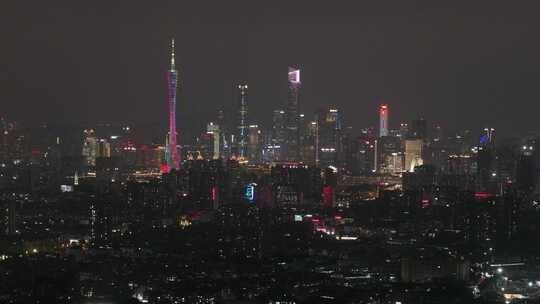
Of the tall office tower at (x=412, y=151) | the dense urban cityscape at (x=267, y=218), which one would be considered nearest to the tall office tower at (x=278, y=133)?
the dense urban cityscape at (x=267, y=218)

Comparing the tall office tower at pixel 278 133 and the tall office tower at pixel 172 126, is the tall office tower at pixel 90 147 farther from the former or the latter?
the tall office tower at pixel 278 133

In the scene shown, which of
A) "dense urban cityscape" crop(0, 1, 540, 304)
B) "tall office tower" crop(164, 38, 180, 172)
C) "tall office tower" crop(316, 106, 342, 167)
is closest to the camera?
"dense urban cityscape" crop(0, 1, 540, 304)

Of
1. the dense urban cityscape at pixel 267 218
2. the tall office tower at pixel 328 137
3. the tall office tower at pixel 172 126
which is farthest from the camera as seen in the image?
the tall office tower at pixel 328 137

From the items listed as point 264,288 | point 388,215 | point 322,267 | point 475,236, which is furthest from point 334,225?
point 264,288

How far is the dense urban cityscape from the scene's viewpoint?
15109 millimetres

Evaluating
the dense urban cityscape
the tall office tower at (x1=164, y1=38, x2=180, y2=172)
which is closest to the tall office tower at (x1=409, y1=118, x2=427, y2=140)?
the dense urban cityscape

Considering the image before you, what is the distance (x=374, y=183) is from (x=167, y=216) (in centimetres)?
1213

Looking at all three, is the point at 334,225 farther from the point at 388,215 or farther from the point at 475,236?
the point at 475,236

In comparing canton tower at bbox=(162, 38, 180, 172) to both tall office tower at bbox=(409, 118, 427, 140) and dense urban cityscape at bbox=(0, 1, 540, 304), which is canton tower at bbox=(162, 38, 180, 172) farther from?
tall office tower at bbox=(409, 118, 427, 140)

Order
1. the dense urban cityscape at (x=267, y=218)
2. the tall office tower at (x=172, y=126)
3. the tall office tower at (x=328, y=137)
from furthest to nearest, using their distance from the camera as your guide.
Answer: the tall office tower at (x=328, y=137) → the tall office tower at (x=172, y=126) → the dense urban cityscape at (x=267, y=218)

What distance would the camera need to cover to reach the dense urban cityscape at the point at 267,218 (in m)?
15.1

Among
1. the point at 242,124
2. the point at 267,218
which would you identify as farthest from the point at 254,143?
the point at 267,218

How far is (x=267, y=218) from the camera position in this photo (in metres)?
22.3

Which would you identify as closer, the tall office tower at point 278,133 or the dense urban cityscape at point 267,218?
the dense urban cityscape at point 267,218
